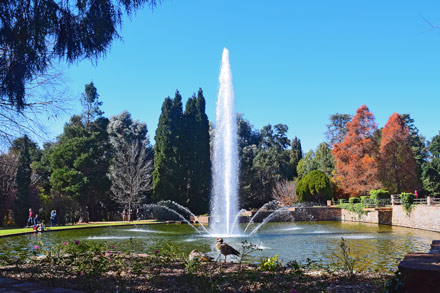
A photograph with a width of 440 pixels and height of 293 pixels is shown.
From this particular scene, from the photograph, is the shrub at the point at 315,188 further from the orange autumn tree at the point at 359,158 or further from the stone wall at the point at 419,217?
the stone wall at the point at 419,217

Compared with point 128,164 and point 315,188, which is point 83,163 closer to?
point 128,164

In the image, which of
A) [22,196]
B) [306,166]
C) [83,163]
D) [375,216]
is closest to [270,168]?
[306,166]

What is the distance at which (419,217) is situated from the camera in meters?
19.1

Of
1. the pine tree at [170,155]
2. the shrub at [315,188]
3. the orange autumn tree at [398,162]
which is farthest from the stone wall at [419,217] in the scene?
the pine tree at [170,155]

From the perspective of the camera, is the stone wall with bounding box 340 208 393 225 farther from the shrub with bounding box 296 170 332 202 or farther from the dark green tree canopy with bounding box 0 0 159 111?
the dark green tree canopy with bounding box 0 0 159 111

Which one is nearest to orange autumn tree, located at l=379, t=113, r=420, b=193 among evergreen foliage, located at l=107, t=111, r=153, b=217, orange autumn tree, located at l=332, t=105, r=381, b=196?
orange autumn tree, located at l=332, t=105, r=381, b=196

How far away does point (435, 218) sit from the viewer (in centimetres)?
1761

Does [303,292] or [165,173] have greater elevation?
[165,173]

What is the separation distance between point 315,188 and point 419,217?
12944 millimetres

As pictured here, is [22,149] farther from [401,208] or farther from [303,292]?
[401,208]

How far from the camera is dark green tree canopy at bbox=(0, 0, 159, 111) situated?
5.11m

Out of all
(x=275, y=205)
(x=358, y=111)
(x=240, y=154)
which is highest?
(x=358, y=111)

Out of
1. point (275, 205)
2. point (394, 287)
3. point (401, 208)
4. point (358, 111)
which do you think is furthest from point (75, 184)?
point (394, 287)

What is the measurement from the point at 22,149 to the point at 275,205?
29693 millimetres
